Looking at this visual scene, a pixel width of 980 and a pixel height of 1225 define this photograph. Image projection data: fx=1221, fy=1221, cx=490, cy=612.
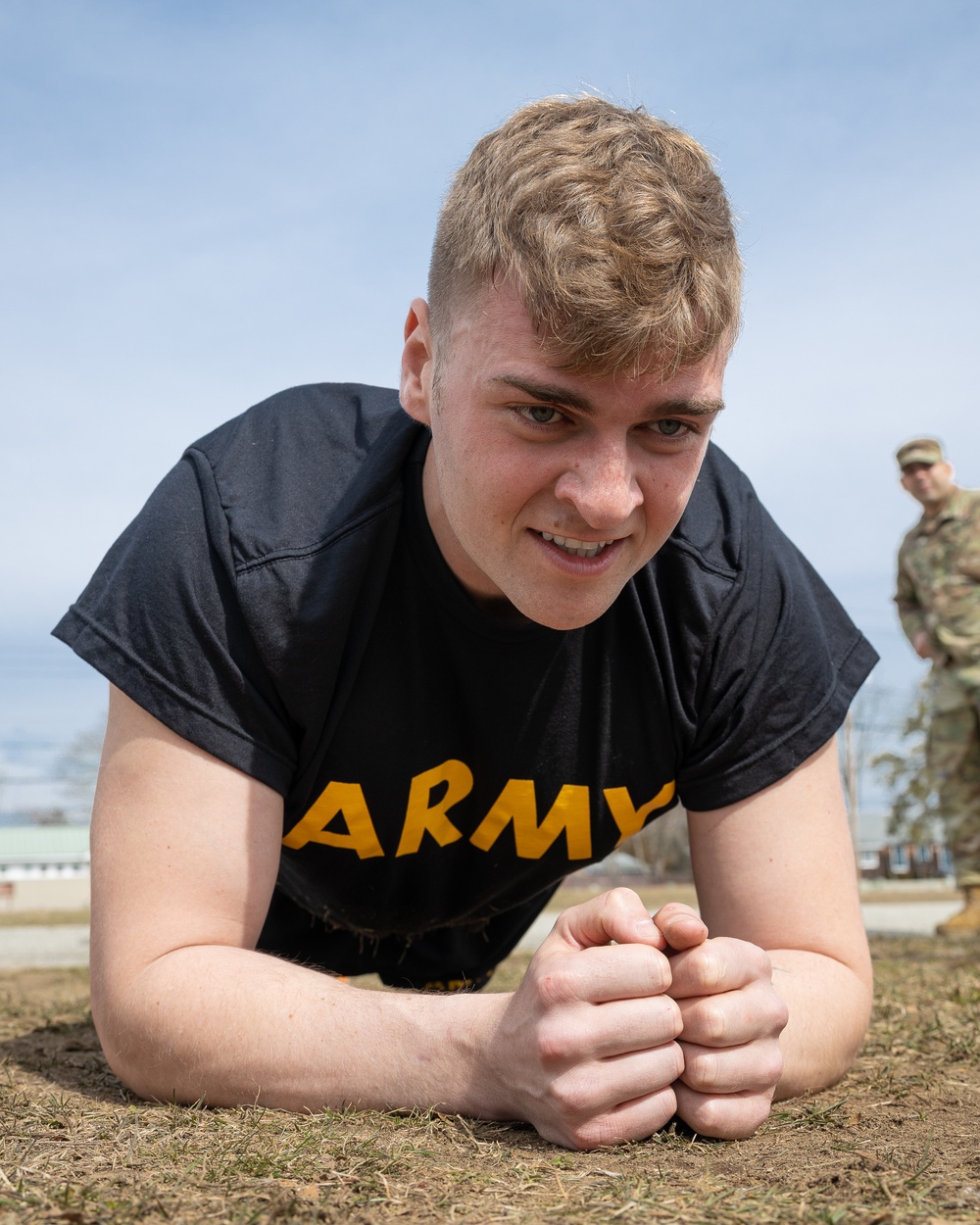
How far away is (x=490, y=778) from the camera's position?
2699 millimetres

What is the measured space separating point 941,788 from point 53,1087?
6.91 metres

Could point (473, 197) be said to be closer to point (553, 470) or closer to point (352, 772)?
point (553, 470)

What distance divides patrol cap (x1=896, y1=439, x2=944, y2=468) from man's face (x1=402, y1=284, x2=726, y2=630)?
22.1ft

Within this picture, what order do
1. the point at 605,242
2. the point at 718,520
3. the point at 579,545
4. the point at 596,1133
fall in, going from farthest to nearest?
the point at 718,520 → the point at 579,545 → the point at 605,242 → the point at 596,1133

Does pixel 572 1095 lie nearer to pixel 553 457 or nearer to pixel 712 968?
pixel 712 968

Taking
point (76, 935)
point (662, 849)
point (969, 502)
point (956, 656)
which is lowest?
A: point (662, 849)

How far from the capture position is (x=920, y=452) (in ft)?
27.6

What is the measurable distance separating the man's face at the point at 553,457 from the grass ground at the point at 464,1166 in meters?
0.94

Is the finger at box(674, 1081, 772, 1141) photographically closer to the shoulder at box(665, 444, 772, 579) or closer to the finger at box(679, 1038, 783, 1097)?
the finger at box(679, 1038, 783, 1097)

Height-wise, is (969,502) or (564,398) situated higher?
(969,502)

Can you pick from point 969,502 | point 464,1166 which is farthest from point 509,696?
point 969,502

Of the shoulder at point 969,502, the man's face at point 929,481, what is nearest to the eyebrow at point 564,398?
the man's face at point 929,481

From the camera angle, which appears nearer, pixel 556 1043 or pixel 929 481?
pixel 556 1043

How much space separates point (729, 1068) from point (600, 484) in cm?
97
